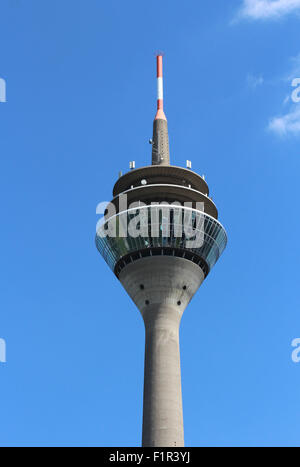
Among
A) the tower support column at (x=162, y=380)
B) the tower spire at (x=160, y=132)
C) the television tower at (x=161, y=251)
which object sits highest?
the tower spire at (x=160, y=132)

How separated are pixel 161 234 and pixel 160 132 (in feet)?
47.3

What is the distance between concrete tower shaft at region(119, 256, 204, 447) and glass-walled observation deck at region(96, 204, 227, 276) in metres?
1.10

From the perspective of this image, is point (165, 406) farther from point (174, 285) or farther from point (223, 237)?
point (223, 237)

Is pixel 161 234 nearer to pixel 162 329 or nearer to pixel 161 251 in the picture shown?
pixel 161 251

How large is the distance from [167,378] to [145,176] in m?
20.5

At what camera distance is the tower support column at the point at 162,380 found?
56.8 metres

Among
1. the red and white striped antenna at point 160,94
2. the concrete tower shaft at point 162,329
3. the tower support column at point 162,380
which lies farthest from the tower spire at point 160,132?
the tower support column at point 162,380

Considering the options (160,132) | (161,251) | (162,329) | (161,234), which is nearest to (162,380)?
(162,329)

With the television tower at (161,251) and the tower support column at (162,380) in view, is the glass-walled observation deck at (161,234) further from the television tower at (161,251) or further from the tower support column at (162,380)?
the tower support column at (162,380)

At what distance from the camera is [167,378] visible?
59.1 metres

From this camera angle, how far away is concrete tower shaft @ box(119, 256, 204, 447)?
5722 centimetres

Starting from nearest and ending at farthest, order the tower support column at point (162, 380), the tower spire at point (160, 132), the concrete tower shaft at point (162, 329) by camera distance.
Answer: the tower support column at point (162, 380)
the concrete tower shaft at point (162, 329)
the tower spire at point (160, 132)

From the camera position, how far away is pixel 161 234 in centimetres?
6494
